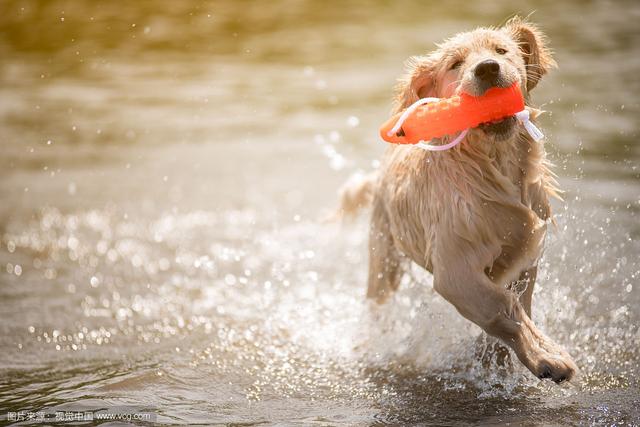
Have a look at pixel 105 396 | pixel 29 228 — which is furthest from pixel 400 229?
pixel 29 228

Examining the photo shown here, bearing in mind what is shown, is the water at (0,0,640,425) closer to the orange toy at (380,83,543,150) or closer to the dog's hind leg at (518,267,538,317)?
the dog's hind leg at (518,267,538,317)

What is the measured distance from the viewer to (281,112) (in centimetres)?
1070

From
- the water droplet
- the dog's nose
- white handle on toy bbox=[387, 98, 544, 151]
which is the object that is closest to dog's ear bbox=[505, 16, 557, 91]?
white handle on toy bbox=[387, 98, 544, 151]

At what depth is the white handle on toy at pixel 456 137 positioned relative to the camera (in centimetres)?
425

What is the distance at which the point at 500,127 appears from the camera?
4.21 metres

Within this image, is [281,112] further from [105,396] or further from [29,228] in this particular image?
[105,396]

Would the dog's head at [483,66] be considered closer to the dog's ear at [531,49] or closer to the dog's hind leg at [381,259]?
the dog's ear at [531,49]

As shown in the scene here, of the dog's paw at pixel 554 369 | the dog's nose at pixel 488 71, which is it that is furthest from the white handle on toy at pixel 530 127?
the dog's paw at pixel 554 369

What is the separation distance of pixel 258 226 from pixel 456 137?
394 centimetres

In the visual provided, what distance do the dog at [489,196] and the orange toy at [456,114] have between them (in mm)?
43

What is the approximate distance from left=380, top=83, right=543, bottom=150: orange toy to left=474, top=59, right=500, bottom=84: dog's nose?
0.15 feet

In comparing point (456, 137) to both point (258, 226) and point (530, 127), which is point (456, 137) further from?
point (258, 226)

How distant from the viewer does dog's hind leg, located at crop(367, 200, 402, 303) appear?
5.64 m

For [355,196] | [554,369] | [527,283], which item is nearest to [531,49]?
[527,283]
